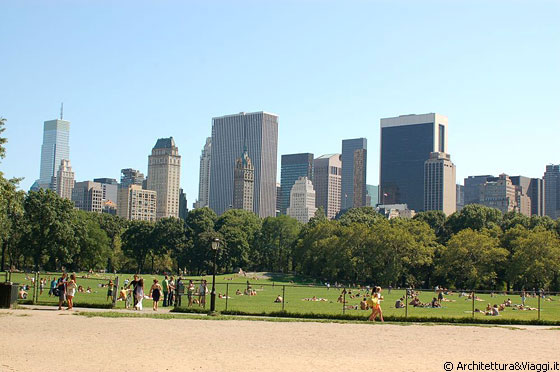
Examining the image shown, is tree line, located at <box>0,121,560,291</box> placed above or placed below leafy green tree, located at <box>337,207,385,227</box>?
below

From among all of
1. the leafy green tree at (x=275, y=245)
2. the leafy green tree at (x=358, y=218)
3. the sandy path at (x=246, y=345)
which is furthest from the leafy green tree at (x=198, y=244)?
the sandy path at (x=246, y=345)

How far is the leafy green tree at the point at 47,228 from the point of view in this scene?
102750 millimetres

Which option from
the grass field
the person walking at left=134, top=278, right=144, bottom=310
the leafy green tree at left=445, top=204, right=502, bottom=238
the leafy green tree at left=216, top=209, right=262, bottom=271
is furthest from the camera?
the leafy green tree at left=216, top=209, right=262, bottom=271

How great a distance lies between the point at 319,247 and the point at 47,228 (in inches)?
1658

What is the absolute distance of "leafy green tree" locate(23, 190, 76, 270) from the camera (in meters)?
103

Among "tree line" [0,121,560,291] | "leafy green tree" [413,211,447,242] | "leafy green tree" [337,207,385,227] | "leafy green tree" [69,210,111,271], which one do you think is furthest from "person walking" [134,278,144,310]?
"leafy green tree" [413,211,447,242]

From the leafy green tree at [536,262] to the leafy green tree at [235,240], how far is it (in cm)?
5869

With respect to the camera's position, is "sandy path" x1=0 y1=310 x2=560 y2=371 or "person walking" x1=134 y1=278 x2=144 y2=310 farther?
"person walking" x1=134 y1=278 x2=144 y2=310

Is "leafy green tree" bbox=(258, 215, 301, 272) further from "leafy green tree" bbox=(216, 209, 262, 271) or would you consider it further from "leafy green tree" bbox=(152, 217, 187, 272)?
"leafy green tree" bbox=(152, 217, 187, 272)

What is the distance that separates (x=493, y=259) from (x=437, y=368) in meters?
75.8

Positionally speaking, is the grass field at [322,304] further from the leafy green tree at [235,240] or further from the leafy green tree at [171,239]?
the leafy green tree at [171,239]

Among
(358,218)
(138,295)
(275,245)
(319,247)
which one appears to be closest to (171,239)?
(275,245)

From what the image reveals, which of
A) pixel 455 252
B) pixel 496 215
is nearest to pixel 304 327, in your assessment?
pixel 455 252

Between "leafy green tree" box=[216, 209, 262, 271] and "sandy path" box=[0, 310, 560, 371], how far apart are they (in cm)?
10331
